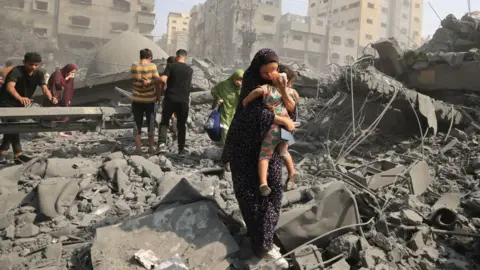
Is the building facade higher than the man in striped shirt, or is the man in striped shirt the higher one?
the building facade

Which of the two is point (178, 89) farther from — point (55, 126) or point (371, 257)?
point (371, 257)

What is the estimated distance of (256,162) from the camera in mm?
2625

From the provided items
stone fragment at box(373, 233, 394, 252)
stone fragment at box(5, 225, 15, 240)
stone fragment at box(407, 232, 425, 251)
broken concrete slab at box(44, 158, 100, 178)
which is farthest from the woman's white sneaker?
broken concrete slab at box(44, 158, 100, 178)

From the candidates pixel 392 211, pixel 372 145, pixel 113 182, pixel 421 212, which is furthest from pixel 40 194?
pixel 372 145

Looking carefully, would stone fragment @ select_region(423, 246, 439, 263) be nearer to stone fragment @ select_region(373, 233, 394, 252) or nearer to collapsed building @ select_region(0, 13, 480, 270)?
collapsed building @ select_region(0, 13, 480, 270)

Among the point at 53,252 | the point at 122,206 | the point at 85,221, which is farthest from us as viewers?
the point at 122,206

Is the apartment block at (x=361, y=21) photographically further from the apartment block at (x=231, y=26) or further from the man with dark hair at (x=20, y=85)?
the man with dark hair at (x=20, y=85)

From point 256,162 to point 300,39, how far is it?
160 feet

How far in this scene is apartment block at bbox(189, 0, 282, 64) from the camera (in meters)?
42.4

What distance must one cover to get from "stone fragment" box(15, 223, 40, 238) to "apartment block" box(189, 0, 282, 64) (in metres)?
36.7

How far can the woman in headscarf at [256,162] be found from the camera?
2553 millimetres

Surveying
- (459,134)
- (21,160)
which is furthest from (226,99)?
(459,134)

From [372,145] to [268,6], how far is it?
1749 inches

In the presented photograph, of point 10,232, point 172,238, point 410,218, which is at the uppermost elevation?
point 410,218
